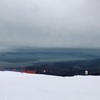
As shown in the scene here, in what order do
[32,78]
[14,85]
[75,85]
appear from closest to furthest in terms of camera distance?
1. [14,85]
2. [75,85]
3. [32,78]

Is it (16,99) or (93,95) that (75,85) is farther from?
(16,99)

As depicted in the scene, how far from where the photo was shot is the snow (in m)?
17.0

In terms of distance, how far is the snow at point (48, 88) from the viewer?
17.0 meters

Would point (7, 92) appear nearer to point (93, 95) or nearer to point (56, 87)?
point (56, 87)

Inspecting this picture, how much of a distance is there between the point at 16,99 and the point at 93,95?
5.21 meters

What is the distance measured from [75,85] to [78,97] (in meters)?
3.42

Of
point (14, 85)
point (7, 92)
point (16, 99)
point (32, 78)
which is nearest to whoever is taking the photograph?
point (16, 99)

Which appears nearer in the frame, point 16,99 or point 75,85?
point 16,99

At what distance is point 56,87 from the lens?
19.7m

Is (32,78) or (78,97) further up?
(32,78)

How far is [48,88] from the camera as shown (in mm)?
19219

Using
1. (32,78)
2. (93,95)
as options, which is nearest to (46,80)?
(32,78)

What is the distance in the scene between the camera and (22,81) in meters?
20.9

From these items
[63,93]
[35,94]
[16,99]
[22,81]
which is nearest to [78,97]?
[63,93]
